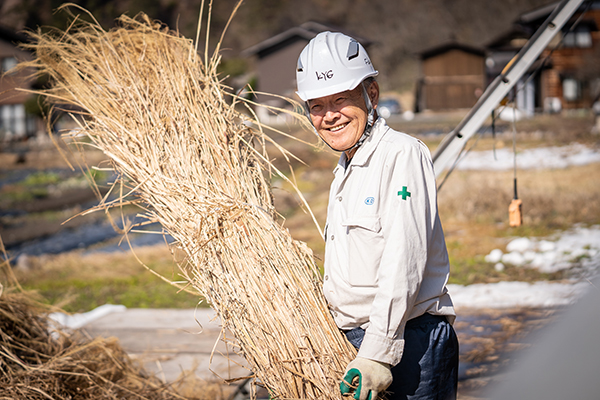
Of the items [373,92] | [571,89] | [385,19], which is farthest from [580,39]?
[385,19]

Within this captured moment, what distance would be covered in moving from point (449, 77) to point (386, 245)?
3934 centimetres

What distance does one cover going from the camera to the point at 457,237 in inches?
295

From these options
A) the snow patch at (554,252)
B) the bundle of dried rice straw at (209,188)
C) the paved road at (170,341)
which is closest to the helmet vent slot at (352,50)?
the bundle of dried rice straw at (209,188)

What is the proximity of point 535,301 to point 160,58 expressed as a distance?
387cm

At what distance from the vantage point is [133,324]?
16.3ft

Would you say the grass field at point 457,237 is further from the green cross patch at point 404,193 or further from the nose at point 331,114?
the green cross patch at point 404,193

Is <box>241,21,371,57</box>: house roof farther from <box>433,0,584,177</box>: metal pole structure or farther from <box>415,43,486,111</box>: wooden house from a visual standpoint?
<box>433,0,584,177</box>: metal pole structure

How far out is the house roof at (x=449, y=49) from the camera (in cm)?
3709

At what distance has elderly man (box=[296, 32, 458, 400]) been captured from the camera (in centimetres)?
152

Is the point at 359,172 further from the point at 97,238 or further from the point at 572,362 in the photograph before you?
the point at 97,238

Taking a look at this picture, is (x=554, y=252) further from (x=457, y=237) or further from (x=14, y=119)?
(x=14, y=119)

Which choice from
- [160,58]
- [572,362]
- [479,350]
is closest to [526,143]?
[479,350]

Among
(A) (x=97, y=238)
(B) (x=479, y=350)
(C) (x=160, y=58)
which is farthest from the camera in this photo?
(A) (x=97, y=238)

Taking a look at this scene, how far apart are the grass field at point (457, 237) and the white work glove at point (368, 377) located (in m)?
2.87
